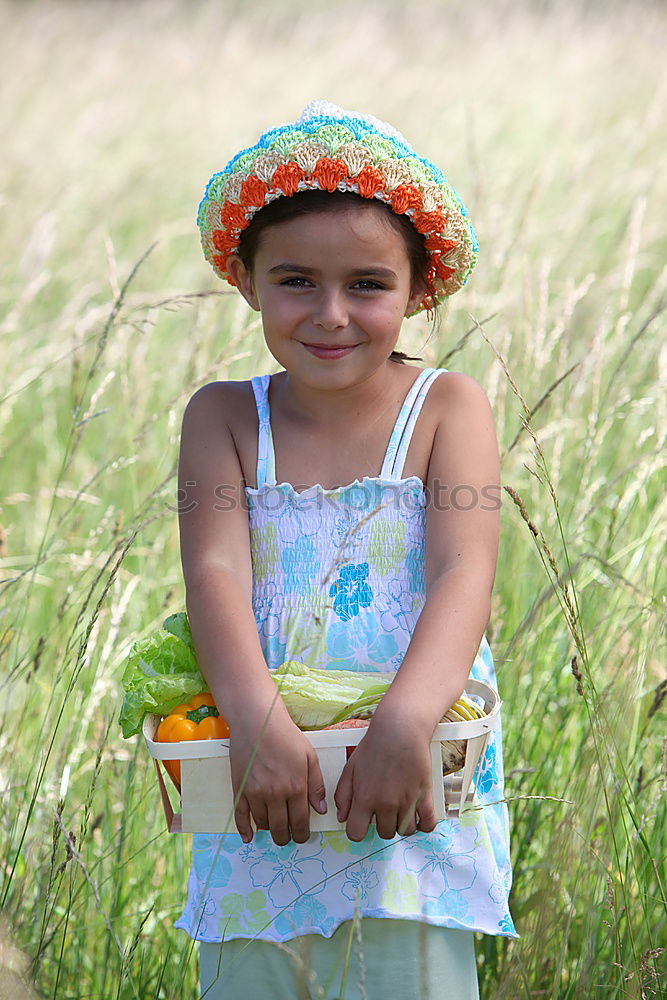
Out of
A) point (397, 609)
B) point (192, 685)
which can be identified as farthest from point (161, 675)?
point (397, 609)

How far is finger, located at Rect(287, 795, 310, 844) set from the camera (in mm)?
1474

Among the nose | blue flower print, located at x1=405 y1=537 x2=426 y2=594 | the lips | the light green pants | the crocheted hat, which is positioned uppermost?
the crocheted hat

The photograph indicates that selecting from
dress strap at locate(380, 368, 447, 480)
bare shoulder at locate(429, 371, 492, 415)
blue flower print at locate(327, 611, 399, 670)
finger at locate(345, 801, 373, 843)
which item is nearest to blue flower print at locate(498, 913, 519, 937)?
finger at locate(345, 801, 373, 843)

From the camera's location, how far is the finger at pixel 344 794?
1.48m

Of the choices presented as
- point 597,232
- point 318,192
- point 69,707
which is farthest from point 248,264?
point 597,232

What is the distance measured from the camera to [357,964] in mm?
1636

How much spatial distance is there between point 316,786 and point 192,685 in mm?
278

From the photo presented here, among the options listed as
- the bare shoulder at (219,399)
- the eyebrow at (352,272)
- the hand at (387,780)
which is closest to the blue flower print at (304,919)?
the hand at (387,780)

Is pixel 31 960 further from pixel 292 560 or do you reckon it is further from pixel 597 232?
pixel 597 232

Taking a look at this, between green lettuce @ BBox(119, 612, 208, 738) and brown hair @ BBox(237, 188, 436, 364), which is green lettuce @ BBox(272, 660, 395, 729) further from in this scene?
brown hair @ BBox(237, 188, 436, 364)

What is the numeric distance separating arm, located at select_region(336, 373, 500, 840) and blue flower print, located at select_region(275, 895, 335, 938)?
22 centimetres

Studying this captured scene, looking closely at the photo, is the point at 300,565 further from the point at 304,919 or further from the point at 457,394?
the point at 304,919

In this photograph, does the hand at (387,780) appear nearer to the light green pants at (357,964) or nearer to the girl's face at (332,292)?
the light green pants at (357,964)

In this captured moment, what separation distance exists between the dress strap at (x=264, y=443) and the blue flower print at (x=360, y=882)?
2.05 ft
